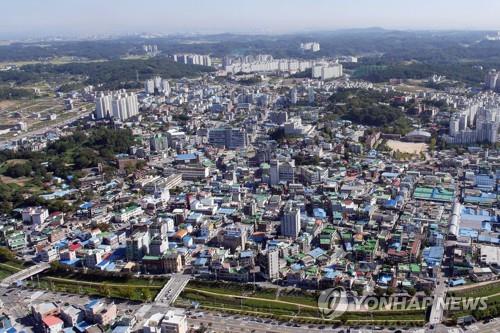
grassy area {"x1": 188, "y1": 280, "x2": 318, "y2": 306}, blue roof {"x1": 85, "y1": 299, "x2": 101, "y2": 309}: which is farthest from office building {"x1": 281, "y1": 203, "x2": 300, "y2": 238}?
blue roof {"x1": 85, "y1": 299, "x2": 101, "y2": 309}

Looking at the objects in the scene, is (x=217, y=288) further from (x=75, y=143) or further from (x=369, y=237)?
(x=75, y=143)

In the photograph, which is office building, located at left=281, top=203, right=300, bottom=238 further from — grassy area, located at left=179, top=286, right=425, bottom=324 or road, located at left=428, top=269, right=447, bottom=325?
road, located at left=428, top=269, right=447, bottom=325

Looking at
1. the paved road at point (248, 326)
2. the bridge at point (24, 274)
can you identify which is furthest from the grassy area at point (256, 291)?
the bridge at point (24, 274)

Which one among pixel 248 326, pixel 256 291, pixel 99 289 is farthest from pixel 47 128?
pixel 248 326

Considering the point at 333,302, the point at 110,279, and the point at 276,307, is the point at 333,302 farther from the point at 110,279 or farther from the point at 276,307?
the point at 110,279

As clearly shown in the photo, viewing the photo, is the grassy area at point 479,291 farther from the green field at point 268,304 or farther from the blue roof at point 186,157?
the blue roof at point 186,157
